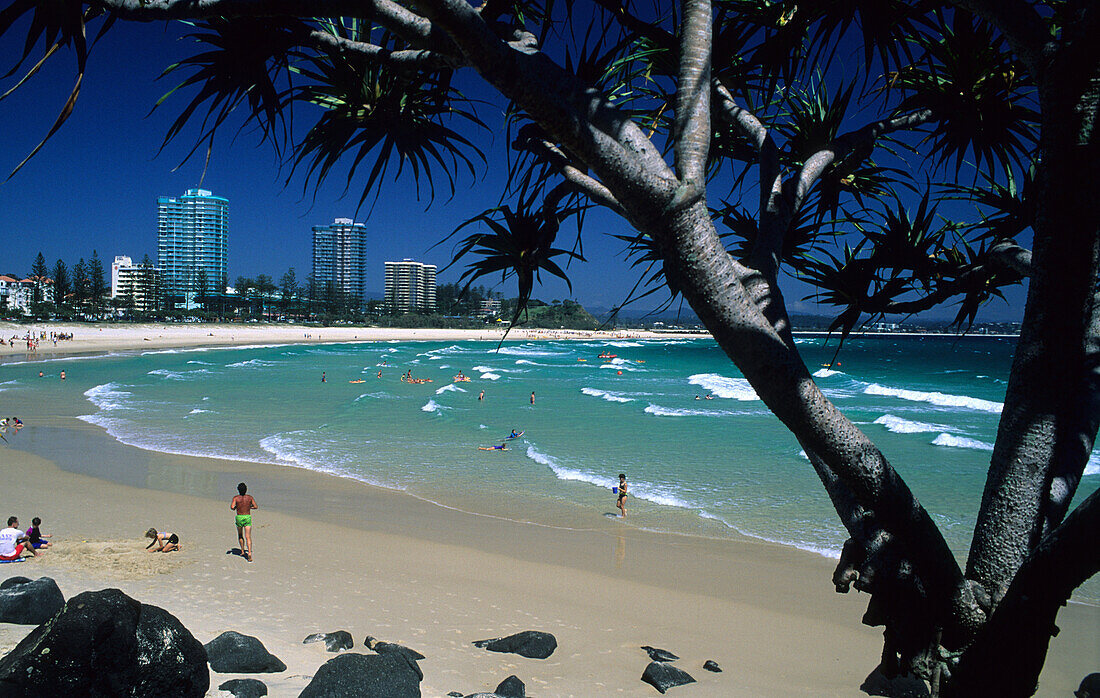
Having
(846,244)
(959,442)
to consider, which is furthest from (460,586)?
(959,442)

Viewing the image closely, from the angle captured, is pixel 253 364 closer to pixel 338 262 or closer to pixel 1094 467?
pixel 1094 467

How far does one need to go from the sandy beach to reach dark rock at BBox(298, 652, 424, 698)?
2.81ft

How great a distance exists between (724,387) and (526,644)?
32978 millimetres

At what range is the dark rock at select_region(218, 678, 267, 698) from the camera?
4383mm

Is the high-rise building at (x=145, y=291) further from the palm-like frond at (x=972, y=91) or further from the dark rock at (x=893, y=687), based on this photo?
the palm-like frond at (x=972, y=91)

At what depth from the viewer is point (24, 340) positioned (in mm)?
56844

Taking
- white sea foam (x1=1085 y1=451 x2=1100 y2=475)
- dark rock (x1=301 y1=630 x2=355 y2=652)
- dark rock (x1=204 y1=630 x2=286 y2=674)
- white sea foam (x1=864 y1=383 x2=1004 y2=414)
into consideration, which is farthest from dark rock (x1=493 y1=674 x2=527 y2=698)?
white sea foam (x1=864 y1=383 x2=1004 y2=414)

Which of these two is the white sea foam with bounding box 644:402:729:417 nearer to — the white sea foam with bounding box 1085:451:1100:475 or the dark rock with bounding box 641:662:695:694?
the white sea foam with bounding box 1085:451:1100:475

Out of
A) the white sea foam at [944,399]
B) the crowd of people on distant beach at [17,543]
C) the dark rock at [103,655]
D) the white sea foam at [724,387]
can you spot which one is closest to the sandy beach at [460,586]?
the crowd of people on distant beach at [17,543]

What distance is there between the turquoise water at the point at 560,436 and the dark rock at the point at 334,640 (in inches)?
264

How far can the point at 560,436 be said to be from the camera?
21703mm

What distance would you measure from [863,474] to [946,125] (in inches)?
71.4

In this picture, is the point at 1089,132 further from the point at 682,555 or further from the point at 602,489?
the point at 602,489

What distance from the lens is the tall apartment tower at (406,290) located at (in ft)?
455
